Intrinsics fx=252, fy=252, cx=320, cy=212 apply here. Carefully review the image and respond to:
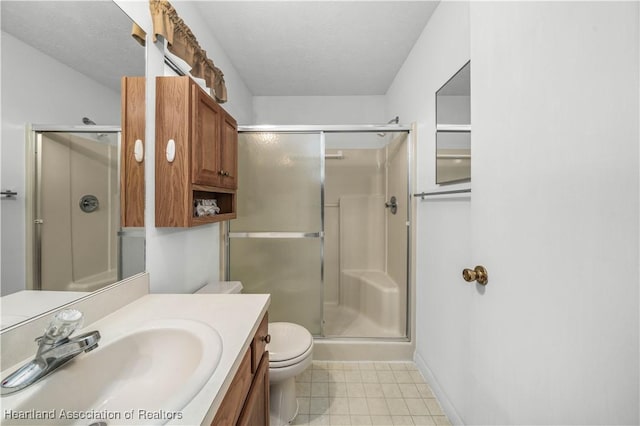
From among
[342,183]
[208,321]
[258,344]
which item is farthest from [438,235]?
[342,183]

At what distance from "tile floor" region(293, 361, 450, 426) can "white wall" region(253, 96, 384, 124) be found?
96.4 inches

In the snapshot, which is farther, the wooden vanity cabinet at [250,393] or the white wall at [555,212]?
the wooden vanity cabinet at [250,393]

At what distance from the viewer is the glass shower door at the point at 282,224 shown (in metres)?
2.01

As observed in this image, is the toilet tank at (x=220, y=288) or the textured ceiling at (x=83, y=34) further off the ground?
the textured ceiling at (x=83, y=34)

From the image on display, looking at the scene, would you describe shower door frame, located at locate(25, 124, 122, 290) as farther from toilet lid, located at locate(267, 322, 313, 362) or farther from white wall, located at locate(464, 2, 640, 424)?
white wall, located at locate(464, 2, 640, 424)

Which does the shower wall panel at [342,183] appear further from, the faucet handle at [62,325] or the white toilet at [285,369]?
the faucet handle at [62,325]

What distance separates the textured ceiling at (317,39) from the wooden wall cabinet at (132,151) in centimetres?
98

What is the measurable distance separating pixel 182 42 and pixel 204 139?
0.52m

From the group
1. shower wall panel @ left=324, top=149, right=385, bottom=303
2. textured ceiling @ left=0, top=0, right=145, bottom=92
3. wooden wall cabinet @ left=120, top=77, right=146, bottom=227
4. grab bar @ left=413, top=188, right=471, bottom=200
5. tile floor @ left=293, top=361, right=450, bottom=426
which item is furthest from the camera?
shower wall panel @ left=324, top=149, right=385, bottom=303

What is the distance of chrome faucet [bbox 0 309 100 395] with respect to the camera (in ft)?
1.73

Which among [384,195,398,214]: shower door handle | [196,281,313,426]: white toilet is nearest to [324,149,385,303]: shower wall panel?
[384,195,398,214]: shower door handle

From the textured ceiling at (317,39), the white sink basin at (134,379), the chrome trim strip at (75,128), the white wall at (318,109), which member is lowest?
the white sink basin at (134,379)

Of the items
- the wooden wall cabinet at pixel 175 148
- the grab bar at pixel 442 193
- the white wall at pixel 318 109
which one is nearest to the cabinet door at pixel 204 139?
the wooden wall cabinet at pixel 175 148

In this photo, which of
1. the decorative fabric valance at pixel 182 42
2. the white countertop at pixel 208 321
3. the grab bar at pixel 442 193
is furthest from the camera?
the grab bar at pixel 442 193
